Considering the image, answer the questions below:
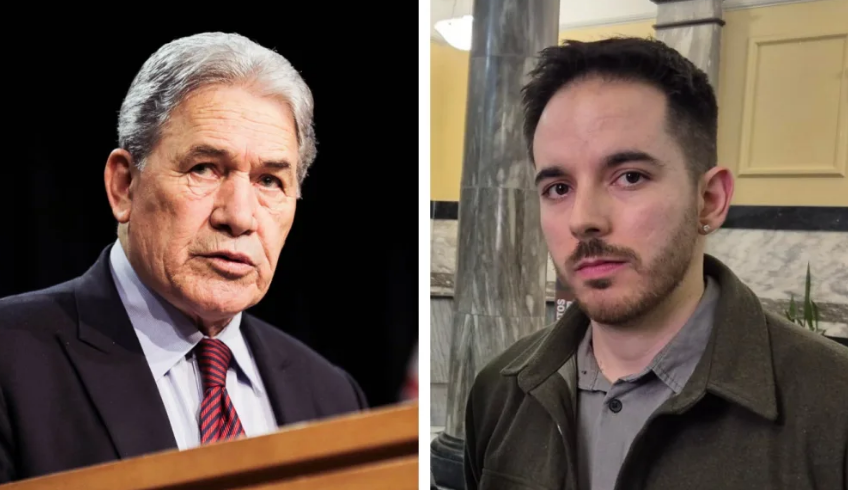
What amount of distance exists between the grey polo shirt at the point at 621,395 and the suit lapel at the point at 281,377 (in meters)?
0.70

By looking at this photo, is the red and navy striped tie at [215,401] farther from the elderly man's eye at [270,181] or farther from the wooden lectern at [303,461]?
the elderly man's eye at [270,181]

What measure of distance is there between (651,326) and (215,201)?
994 mm

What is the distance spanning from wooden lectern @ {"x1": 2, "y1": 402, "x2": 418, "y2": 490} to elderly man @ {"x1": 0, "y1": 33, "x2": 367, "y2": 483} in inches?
1.3

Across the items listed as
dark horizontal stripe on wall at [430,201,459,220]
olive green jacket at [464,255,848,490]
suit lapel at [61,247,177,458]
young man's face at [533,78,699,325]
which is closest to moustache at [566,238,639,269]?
young man's face at [533,78,699,325]

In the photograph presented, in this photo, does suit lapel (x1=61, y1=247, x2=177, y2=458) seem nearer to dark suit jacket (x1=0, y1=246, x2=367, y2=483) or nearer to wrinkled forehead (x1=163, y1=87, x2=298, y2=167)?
dark suit jacket (x1=0, y1=246, x2=367, y2=483)

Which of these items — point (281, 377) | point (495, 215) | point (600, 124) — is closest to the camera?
point (600, 124)

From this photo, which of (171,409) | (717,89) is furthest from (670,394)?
(171,409)

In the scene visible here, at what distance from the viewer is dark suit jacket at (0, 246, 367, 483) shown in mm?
1688

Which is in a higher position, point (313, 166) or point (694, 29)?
point (694, 29)

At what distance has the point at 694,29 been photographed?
1.29m

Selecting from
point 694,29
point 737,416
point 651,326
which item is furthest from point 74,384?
point 694,29

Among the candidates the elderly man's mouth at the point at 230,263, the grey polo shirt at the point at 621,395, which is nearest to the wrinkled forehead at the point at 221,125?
the elderly man's mouth at the point at 230,263

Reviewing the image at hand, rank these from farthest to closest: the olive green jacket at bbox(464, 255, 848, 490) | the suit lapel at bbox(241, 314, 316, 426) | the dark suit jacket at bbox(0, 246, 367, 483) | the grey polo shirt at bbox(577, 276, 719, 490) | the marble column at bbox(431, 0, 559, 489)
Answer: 1. the suit lapel at bbox(241, 314, 316, 426)
2. the dark suit jacket at bbox(0, 246, 367, 483)
3. the marble column at bbox(431, 0, 559, 489)
4. the grey polo shirt at bbox(577, 276, 719, 490)
5. the olive green jacket at bbox(464, 255, 848, 490)

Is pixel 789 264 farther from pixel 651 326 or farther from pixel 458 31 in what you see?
pixel 458 31
